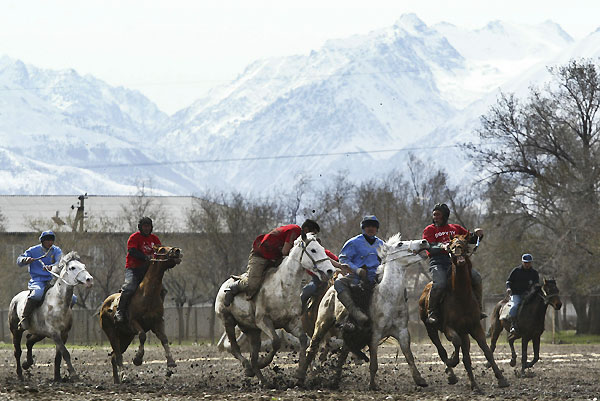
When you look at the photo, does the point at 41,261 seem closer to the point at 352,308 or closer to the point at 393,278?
the point at 352,308

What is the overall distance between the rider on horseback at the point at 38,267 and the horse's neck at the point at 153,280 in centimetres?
174

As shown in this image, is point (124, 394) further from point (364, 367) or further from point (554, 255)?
point (554, 255)

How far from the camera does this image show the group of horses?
732 inches

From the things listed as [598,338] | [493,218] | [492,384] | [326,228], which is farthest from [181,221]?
[492,384]

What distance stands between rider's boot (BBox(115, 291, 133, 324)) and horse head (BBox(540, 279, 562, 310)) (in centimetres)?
1000

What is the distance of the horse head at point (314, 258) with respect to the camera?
60.5 ft

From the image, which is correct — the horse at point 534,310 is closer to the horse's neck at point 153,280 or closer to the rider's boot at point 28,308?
the horse's neck at point 153,280

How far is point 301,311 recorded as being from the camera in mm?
19359

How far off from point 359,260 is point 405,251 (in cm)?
98

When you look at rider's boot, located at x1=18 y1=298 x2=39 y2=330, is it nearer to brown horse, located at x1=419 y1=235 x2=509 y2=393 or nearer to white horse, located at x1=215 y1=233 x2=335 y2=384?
white horse, located at x1=215 y1=233 x2=335 y2=384

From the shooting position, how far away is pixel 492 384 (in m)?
20.0

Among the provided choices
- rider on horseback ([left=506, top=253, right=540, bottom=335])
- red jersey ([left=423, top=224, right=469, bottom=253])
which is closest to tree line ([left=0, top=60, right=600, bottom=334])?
rider on horseback ([left=506, top=253, right=540, bottom=335])

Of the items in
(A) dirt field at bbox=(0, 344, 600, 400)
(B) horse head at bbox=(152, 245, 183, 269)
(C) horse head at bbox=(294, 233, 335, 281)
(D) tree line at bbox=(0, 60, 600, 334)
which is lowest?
(A) dirt field at bbox=(0, 344, 600, 400)

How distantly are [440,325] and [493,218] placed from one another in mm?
40376
